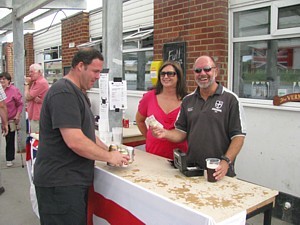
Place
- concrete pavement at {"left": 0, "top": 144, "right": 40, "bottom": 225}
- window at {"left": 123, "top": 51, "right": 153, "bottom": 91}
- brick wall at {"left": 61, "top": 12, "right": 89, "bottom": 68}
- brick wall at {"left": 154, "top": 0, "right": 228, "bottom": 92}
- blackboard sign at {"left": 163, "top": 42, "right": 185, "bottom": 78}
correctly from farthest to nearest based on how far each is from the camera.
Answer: brick wall at {"left": 61, "top": 12, "right": 89, "bottom": 68} → window at {"left": 123, "top": 51, "right": 153, "bottom": 91} → blackboard sign at {"left": 163, "top": 42, "right": 185, "bottom": 78} → brick wall at {"left": 154, "top": 0, "right": 228, "bottom": 92} → concrete pavement at {"left": 0, "top": 144, "right": 40, "bottom": 225}

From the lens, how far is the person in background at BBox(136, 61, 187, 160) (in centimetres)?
295

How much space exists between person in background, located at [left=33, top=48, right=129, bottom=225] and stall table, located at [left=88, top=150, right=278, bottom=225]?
8.0 inches

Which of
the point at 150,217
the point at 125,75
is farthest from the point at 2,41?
the point at 150,217

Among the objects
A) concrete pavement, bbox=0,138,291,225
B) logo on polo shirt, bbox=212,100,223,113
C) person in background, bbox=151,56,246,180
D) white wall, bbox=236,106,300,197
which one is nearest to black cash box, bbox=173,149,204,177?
person in background, bbox=151,56,246,180

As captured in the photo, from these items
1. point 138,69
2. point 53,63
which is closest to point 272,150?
point 138,69

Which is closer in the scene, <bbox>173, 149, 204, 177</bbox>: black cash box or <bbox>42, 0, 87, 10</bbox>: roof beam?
<bbox>173, 149, 204, 177</bbox>: black cash box

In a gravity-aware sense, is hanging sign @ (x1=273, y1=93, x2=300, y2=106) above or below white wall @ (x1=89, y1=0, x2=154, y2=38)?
below

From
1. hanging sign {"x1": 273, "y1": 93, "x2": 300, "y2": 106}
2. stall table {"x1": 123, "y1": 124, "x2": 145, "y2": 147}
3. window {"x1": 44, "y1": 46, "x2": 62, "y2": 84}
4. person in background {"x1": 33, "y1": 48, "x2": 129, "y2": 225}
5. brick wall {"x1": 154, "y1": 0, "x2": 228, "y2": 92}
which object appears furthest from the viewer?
window {"x1": 44, "y1": 46, "x2": 62, "y2": 84}

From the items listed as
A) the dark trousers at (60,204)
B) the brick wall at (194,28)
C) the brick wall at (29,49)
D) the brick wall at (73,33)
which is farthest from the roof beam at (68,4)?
the brick wall at (29,49)

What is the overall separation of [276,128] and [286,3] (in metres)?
1.47

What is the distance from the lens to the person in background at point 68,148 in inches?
79.0

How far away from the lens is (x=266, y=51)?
418 centimetres

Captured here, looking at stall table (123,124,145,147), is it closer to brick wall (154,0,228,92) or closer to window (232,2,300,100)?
brick wall (154,0,228,92)

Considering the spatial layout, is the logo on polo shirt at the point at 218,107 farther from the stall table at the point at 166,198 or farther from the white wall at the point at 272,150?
the white wall at the point at 272,150
